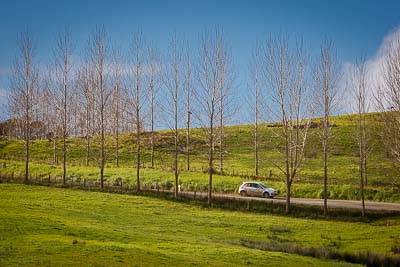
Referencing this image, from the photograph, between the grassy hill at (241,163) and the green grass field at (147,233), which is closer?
the green grass field at (147,233)

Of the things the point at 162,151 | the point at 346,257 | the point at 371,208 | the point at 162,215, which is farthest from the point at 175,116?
the point at 162,151

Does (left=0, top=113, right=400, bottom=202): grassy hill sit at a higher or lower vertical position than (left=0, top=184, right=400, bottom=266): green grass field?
higher

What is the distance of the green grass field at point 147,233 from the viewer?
18172mm

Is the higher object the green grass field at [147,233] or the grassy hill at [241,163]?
the grassy hill at [241,163]

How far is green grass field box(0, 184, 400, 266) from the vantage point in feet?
59.6

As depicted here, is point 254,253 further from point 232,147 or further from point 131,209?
point 232,147

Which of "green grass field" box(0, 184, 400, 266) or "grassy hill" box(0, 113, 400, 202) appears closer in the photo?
"green grass field" box(0, 184, 400, 266)

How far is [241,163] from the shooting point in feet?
238

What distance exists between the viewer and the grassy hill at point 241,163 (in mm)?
50625

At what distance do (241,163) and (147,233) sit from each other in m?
47.0

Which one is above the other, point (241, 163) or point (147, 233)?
point (241, 163)

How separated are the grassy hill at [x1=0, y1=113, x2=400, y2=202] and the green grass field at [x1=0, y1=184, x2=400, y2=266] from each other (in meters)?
12.0

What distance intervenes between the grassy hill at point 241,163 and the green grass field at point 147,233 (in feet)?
39.2

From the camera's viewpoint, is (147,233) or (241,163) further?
(241,163)
